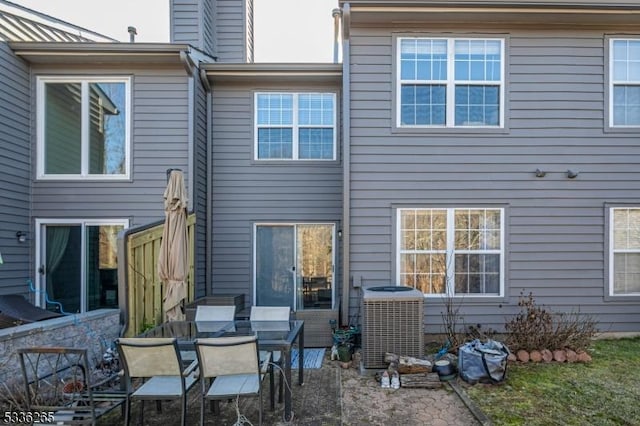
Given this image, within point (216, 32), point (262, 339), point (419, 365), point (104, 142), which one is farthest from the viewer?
point (216, 32)

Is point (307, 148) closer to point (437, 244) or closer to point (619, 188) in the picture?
point (437, 244)

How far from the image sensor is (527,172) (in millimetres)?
6172

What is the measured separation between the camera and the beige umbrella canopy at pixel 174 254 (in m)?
4.86

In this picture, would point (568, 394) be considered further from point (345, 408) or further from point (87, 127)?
point (87, 127)

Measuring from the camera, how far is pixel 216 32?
344 inches

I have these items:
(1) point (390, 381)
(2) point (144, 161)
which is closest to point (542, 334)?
(1) point (390, 381)

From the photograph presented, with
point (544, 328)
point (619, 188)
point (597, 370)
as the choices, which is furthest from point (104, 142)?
point (619, 188)

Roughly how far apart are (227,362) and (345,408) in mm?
1503

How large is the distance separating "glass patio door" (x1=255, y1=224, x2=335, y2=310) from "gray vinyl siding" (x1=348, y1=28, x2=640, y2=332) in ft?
3.83

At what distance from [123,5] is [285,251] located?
Answer: 8.56m

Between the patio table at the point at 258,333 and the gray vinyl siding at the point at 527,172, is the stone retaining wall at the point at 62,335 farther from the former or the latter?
the gray vinyl siding at the point at 527,172

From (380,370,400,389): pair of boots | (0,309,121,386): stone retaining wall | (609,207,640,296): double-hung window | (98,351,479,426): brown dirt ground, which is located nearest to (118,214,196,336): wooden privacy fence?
(0,309,121,386): stone retaining wall

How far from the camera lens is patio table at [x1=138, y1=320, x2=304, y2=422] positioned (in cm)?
368

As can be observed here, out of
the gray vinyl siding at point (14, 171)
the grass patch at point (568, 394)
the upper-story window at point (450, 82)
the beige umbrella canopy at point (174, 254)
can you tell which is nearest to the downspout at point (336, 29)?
the upper-story window at point (450, 82)
